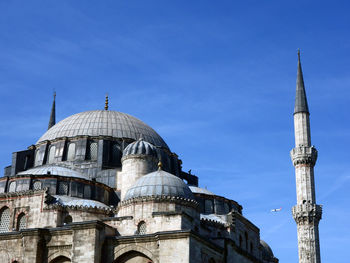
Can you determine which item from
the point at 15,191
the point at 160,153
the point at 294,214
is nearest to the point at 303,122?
the point at 294,214

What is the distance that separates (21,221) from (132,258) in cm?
586

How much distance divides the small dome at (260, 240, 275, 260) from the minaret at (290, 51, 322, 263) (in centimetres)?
431

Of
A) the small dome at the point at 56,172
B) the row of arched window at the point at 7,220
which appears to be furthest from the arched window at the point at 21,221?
the small dome at the point at 56,172

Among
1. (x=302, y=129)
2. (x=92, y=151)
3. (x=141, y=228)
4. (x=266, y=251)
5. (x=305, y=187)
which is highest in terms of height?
(x=302, y=129)

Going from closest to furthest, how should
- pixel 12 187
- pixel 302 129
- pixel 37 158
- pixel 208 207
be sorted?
pixel 12 187 < pixel 208 207 < pixel 37 158 < pixel 302 129

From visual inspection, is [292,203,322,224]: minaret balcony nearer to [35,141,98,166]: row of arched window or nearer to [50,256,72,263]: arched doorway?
[35,141,98,166]: row of arched window

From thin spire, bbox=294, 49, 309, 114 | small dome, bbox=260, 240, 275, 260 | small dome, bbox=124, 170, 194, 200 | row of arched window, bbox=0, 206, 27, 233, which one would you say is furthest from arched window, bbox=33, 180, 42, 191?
thin spire, bbox=294, 49, 309, 114

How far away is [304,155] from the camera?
30688 mm

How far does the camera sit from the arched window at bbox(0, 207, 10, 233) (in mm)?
24891

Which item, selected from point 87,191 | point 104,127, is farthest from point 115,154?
point 87,191

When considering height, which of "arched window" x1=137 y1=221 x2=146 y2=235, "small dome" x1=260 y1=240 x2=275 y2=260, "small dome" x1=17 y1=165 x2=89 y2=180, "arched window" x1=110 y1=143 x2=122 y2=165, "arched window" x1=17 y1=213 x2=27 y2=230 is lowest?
"arched window" x1=137 y1=221 x2=146 y2=235

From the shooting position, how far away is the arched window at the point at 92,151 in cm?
3045

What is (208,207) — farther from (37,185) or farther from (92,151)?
(37,185)

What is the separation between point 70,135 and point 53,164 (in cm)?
224
